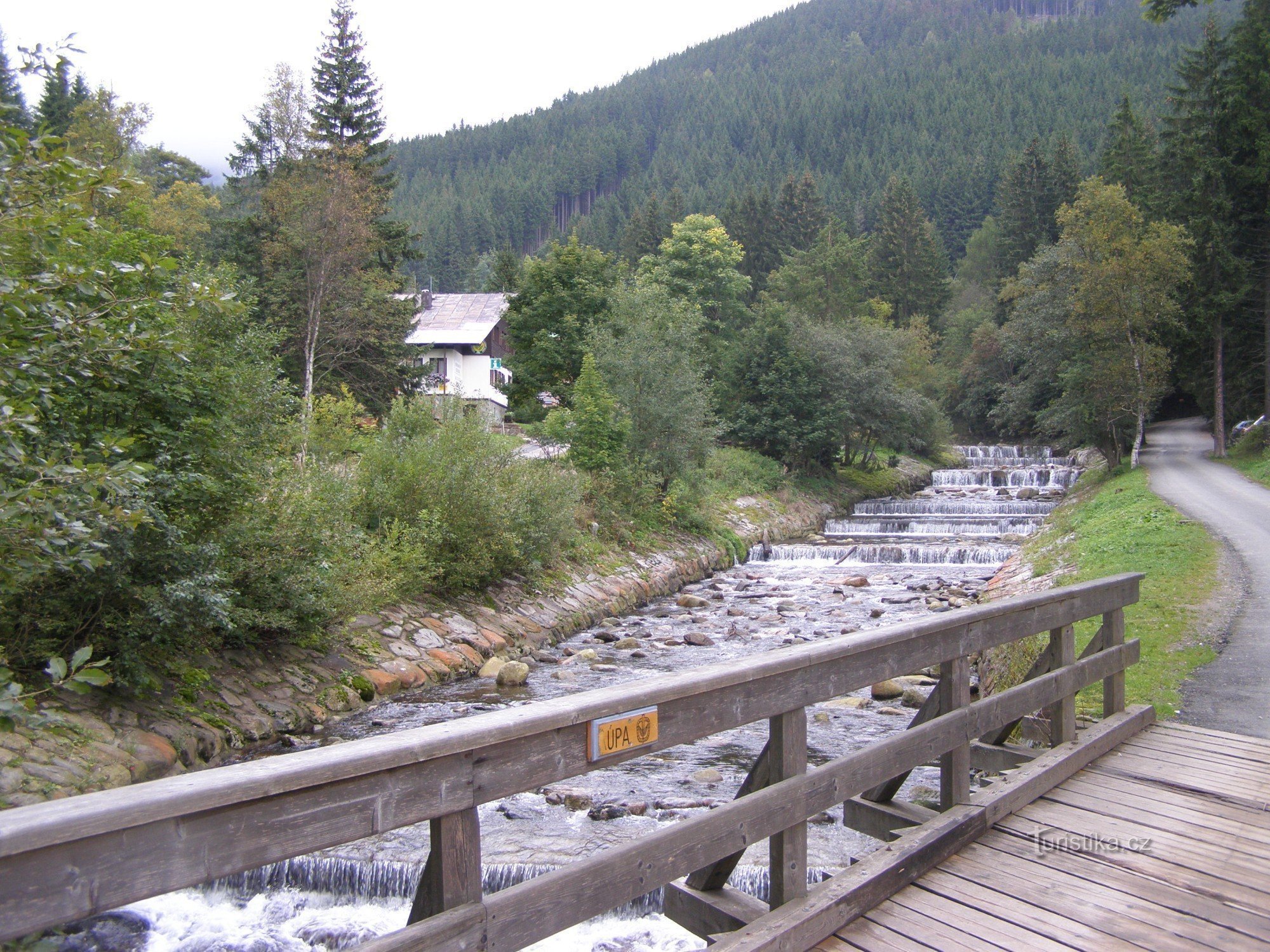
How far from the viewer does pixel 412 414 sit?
18812mm

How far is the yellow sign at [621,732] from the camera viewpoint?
2980 millimetres

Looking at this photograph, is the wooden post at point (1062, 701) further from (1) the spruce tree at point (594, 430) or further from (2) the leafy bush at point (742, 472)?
(2) the leafy bush at point (742, 472)

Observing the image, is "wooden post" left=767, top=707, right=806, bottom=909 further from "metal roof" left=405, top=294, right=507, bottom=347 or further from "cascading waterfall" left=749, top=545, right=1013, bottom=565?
"metal roof" left=405, top=294, right=507, bottom=347

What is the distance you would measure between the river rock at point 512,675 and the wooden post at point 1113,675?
27.9ft

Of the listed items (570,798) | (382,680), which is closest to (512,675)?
(382,680)

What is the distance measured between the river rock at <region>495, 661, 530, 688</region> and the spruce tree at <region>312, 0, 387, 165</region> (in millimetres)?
30509

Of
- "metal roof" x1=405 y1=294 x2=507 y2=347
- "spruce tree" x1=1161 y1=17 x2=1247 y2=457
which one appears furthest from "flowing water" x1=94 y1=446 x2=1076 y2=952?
"metal roof" x1=405 y1=294 x2=507 y2=347

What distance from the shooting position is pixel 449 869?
2.58 metres

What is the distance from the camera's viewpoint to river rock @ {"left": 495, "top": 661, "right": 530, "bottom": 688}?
13.3m

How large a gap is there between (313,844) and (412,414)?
17.2m

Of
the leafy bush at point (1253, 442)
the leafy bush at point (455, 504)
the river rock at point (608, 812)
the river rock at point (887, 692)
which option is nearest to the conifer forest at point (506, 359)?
the leafy bush at point (455, 504)

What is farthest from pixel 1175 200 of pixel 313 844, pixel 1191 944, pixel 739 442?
pixel 313 844

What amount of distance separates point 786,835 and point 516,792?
1.61 m

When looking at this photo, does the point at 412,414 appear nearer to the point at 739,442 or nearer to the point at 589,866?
the point at 589,866
